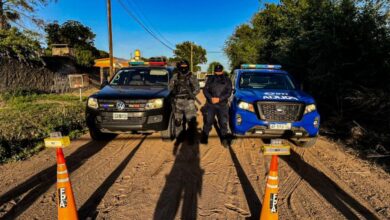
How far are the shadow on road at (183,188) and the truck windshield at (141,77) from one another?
211cm

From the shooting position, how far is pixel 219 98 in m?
6.11

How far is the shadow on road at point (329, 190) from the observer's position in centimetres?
352

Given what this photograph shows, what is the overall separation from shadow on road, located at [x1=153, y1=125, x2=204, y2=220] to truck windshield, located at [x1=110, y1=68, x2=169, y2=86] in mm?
2113

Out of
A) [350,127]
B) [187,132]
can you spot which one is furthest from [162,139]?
[350,127]

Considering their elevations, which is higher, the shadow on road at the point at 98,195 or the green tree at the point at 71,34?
the green tree at the point at 71,34

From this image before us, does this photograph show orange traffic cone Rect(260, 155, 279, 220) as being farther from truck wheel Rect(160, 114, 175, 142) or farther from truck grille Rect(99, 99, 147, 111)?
truck wheel Rect(160, 114, 175, 142)

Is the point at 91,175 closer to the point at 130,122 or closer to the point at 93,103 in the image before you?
the point at 130,122

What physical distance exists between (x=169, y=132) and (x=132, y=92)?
4.01 feet

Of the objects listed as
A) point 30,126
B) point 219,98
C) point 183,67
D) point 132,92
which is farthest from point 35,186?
point 30,126

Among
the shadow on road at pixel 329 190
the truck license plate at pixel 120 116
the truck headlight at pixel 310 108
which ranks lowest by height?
the shadow on road at pixel 329 190

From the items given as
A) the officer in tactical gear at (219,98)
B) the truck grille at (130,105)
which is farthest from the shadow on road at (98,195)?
the officer in tactical gear at (219,98)

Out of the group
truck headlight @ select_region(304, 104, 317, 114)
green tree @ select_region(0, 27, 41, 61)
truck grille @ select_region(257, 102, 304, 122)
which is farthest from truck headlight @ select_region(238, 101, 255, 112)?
green tree @ select_region(0, 27, 41, 61)

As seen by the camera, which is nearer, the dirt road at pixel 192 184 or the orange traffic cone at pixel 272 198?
the orange traffic cone at pixel 272 198

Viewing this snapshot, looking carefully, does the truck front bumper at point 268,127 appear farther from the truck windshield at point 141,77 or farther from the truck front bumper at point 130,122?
the truck windshield at point 141,77
